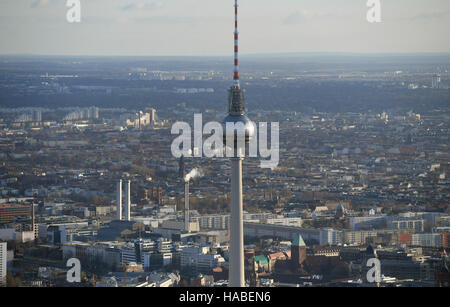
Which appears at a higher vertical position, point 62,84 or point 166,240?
point 62,84

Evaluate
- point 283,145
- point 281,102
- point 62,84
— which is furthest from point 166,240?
A: point 62,84

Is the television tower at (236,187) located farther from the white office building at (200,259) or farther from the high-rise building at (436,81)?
the high-rise building at (436,81)

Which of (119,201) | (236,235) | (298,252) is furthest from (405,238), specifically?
(236,235)

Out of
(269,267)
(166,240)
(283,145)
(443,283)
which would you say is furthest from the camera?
(283,145)

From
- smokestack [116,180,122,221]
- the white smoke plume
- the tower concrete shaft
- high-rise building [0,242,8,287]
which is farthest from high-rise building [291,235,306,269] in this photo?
the white smoke plume

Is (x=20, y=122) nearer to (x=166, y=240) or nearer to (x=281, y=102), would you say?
(x=281, y=102)

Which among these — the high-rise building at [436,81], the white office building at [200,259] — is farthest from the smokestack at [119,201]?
the high-rise building at [436,81]

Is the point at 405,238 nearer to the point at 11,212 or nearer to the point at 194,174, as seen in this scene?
the point at 11,212

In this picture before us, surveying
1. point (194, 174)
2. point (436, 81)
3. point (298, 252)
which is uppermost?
point (436, 81)
